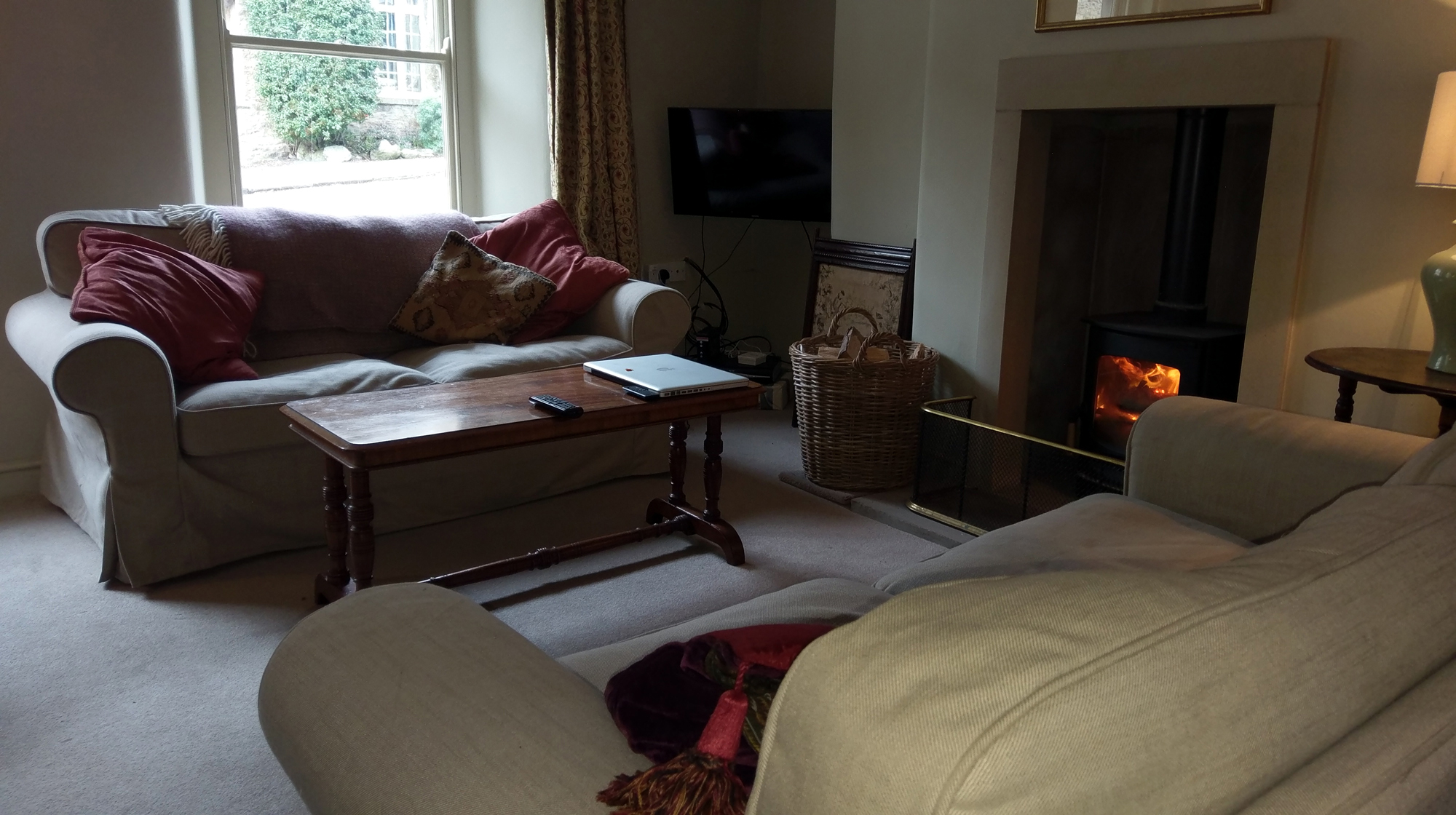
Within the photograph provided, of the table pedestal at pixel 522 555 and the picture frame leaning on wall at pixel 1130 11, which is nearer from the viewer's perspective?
the table pedestal at pixel 522 555

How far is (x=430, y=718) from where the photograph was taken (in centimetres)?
100

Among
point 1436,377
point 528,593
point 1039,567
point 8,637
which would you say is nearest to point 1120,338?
point 1436,377

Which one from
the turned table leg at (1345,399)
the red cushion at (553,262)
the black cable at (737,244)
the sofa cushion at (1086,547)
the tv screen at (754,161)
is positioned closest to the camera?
the sofa cushion at (1086,547)

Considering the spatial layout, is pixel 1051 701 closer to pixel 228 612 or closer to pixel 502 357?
pixel 228 612

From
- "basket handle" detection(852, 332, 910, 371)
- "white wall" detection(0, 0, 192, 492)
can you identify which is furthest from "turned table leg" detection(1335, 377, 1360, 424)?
"white wall" detection(0, 0, 192, 492)

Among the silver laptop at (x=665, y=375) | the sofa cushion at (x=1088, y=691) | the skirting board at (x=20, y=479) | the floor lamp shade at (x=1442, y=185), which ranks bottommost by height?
the skirting board at (x=20, y=479)

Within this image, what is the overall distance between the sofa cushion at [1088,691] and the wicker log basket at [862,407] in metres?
2.49

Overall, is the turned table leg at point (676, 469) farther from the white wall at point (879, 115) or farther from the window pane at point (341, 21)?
the window pane at point (341, 21)

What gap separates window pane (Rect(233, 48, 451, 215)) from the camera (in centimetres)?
381

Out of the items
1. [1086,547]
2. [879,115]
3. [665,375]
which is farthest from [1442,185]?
[879,115]

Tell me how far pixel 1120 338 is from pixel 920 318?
72 cm

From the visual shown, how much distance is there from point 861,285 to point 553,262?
3.89ft

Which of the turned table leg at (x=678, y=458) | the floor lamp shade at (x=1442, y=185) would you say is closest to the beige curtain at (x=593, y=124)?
the turned table leg at (x=678, y=458)

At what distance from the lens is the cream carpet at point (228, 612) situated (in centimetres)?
187
